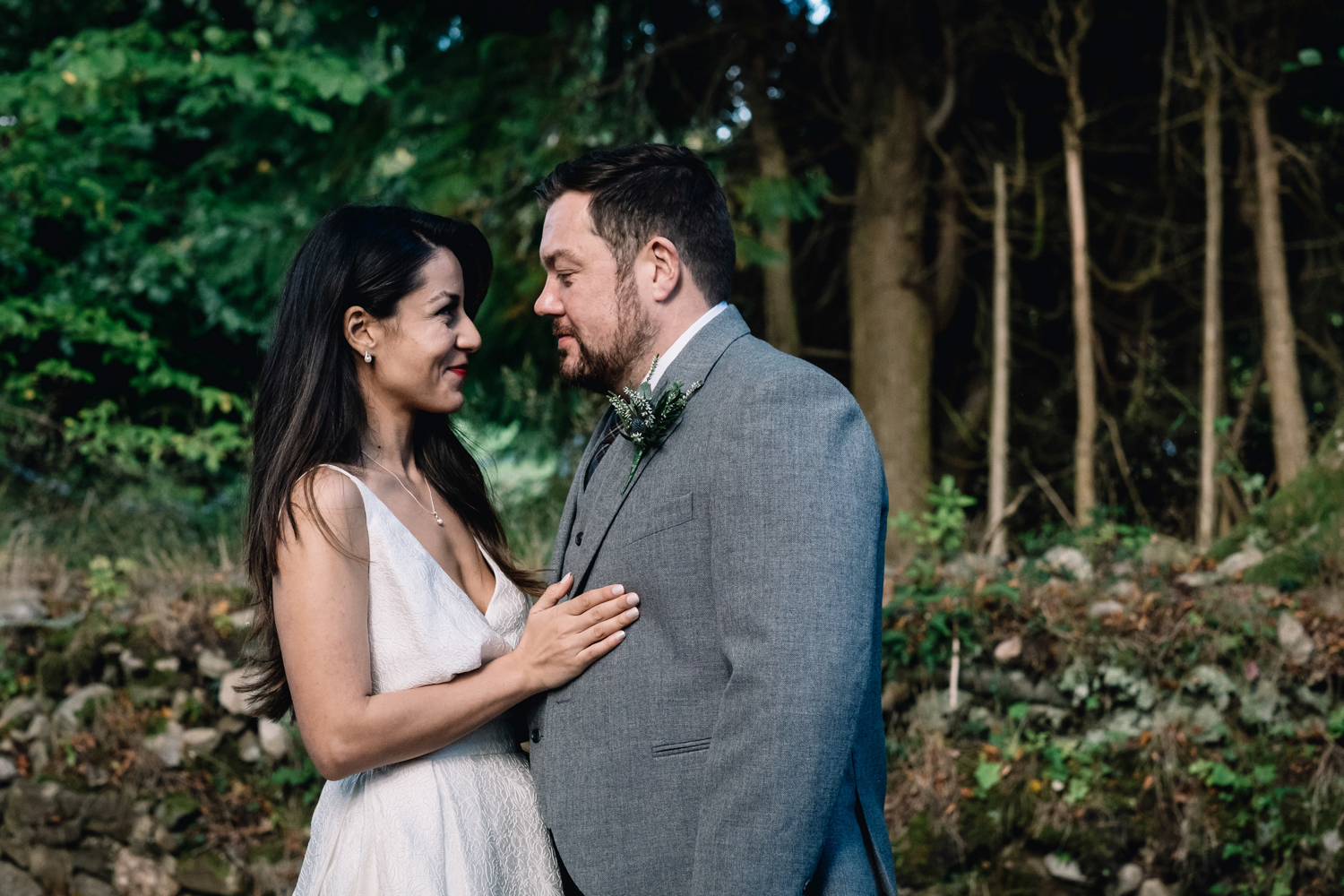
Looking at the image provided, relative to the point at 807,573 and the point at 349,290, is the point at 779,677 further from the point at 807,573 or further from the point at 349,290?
the point at 349,290

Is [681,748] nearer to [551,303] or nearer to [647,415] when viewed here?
[647,415]

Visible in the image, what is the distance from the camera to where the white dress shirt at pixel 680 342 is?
85.3 inches

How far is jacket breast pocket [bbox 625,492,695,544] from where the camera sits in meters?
1.97

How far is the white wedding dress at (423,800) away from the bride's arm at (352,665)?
0.06 metres

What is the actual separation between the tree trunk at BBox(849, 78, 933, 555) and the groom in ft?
15.9

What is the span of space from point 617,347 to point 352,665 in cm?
83

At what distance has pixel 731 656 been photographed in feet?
5.85

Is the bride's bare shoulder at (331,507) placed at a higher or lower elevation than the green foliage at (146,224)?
lower

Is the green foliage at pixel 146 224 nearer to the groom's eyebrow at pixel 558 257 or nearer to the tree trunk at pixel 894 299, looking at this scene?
the tree trunk at pixel 894 299

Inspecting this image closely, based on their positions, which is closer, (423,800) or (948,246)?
(423,800)

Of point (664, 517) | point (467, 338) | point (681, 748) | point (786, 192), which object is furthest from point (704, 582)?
point (786, 192)

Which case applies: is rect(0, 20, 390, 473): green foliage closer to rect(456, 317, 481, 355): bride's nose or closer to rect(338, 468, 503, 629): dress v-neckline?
rect(456, 317, 481, 355): bride's nose

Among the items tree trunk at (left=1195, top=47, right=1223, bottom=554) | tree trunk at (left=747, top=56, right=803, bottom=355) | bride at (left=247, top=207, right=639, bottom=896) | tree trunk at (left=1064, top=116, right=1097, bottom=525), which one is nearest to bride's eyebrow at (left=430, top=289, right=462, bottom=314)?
bride at (left=247, top=207, right=639, bottom=896)

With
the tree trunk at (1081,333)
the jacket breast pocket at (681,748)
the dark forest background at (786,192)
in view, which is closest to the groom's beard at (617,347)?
the jacket breast pocket at (681,748)
